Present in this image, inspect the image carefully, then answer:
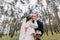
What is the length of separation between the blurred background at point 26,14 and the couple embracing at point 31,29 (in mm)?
34

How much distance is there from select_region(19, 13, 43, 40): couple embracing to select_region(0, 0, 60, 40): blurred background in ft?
0.11

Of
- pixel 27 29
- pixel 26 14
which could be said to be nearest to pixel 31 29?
pixel 27 29

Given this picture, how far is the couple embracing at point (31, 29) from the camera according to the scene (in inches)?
64.5

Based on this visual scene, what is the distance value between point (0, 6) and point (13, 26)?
A: 0.70 feet

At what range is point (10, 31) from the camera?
165 cm

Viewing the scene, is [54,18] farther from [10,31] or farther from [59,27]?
[10,31]

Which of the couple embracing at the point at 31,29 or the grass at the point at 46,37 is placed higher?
the couple embracing at the point at 31,29

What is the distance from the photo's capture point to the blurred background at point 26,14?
1.65 m

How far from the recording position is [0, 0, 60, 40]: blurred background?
165 cm

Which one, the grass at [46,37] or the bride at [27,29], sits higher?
the bride at [27,29]

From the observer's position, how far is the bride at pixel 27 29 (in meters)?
1.63

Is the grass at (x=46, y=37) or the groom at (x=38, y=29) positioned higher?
the groom at (x=38, y=29)

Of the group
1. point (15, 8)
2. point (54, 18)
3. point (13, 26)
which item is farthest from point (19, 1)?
point (54, 18)

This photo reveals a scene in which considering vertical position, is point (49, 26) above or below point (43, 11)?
below
